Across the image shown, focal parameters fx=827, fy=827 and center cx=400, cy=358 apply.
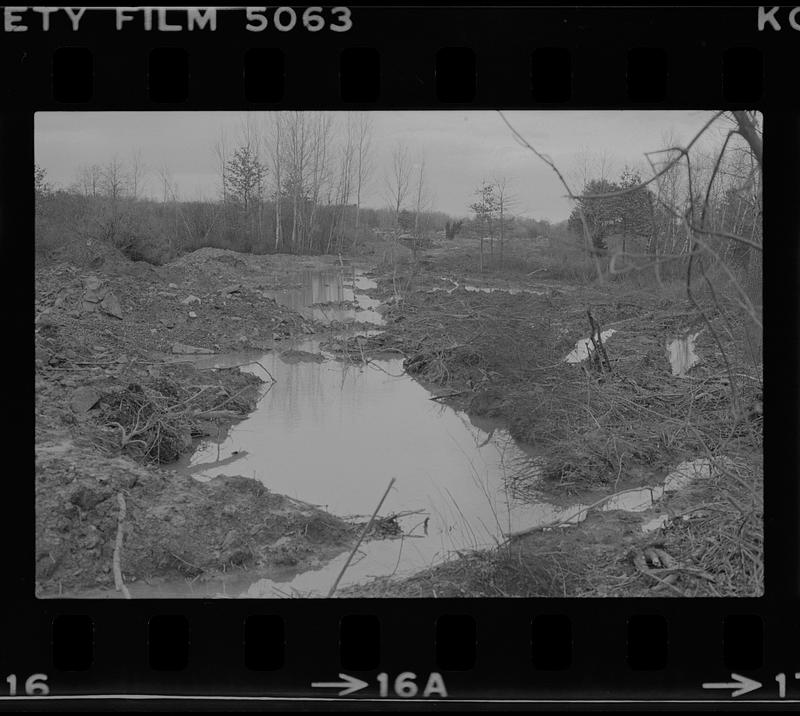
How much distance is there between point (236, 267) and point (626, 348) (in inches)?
104

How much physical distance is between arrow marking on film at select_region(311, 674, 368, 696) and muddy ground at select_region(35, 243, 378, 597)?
2.92ft

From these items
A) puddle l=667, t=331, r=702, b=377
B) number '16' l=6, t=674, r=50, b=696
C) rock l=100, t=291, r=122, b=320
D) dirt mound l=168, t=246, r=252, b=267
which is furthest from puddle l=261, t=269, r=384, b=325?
number '16' l=6, t=674, r=50, b=696

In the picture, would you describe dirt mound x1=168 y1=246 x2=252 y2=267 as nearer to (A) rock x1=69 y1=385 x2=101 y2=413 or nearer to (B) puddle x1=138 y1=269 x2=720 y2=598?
(B) puddle x1=138 y1=269 x2=720 y2=598

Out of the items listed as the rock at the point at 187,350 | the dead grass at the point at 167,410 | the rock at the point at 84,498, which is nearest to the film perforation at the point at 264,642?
the rock at the point at 84,498

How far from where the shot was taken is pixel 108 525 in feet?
14.6

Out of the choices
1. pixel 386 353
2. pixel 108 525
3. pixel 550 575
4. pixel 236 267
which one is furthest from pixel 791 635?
pixel 236 267

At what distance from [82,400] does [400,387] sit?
2050mm

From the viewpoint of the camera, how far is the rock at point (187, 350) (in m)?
5.37

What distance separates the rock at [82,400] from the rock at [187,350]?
60 cm

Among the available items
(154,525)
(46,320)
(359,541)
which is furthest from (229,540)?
(46,320)

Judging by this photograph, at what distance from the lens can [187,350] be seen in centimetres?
555

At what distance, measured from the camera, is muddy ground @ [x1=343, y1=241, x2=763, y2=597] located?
4.29m

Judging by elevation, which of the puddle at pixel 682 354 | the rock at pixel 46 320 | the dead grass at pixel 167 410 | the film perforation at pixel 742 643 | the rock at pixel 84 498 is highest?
the rock at pixel 46 320
